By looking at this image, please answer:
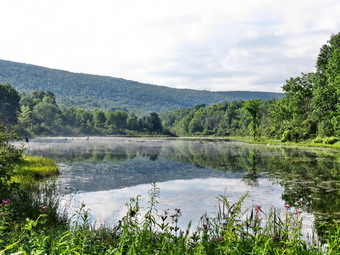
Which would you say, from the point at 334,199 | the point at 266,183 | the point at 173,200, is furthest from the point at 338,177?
the point at 173,200

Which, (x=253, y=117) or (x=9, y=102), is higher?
(x=9, y=102)

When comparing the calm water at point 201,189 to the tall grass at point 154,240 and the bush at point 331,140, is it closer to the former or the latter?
the tall grass at point 154,240

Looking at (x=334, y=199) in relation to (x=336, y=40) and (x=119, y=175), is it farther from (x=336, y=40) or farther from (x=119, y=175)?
(x=336, y=40)

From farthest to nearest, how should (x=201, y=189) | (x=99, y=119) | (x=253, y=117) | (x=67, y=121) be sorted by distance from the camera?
1. (x=99, y=119)
2. (x=67, y=121)
3. (x=253, y=117)
4. (x=201, y=189)

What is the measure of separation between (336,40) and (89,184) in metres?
64.3

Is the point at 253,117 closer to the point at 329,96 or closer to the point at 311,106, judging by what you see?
the point at 311,106

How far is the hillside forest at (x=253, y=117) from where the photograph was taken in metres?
62.3

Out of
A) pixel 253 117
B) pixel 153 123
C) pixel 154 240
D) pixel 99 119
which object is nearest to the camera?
pixel 154 240

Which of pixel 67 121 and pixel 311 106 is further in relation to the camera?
pixel 67 121

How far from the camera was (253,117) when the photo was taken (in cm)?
9438

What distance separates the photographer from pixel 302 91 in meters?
85.7

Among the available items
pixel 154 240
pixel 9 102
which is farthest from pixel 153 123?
pixel 154 240

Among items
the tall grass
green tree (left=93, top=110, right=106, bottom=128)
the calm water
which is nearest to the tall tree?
the calm water

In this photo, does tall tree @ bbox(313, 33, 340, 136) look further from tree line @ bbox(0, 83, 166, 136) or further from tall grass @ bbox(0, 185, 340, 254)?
tree line @ bbox(0, 83, 166, 136)
